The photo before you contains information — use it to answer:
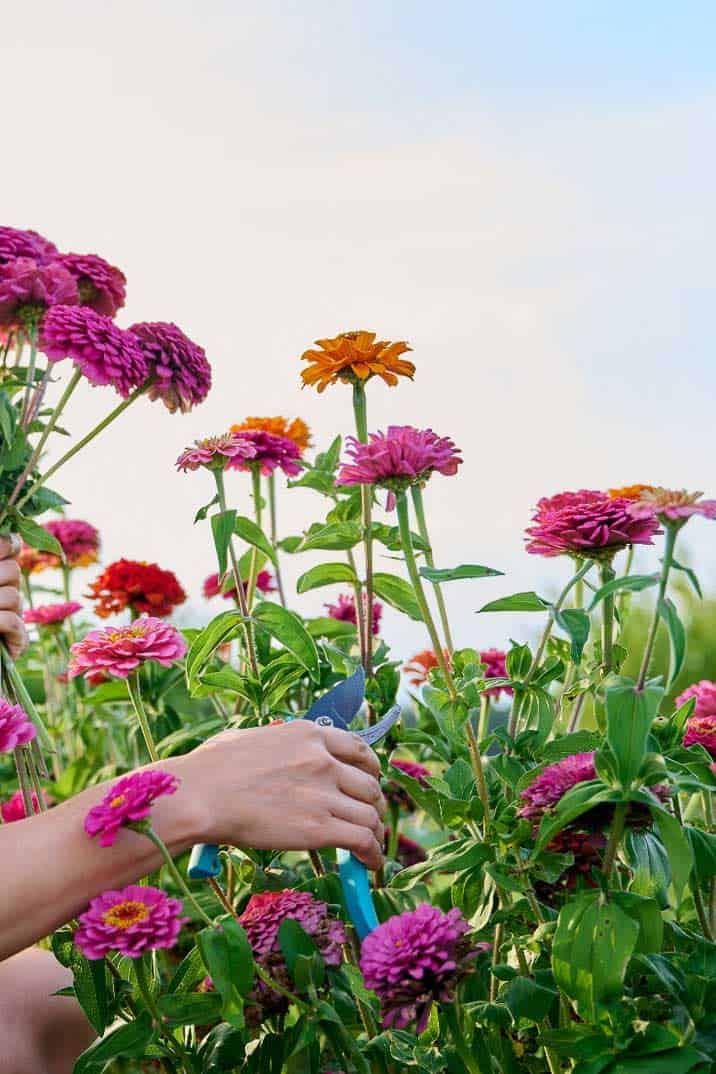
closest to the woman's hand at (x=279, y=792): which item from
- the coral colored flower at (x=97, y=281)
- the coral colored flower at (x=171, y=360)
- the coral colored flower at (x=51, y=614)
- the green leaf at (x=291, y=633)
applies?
the green leaf at (x=291, y=633)

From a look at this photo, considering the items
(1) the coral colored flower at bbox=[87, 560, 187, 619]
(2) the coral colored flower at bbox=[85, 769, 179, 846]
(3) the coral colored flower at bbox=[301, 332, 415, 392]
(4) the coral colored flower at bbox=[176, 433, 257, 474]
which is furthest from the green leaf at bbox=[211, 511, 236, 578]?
(1) the coral colored flower at bbox=[87, 560, 187, 619]

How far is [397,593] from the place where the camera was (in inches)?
66.8

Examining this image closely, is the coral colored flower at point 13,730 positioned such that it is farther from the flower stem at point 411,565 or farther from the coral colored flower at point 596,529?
the coral colored flower at point 596,529

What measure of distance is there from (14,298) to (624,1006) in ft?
3.49

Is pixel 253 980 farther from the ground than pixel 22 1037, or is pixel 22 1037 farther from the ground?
pixel 253 980

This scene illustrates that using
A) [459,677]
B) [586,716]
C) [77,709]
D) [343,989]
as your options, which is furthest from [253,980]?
[586,716]

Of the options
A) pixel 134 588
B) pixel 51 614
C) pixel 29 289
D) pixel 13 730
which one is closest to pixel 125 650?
pixel 13 730

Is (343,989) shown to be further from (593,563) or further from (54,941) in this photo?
(593,563)

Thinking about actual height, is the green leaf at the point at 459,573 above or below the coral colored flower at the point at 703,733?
above

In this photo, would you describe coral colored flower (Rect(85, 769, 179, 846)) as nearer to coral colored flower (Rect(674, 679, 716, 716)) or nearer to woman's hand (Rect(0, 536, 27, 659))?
woman's hand (Rect(0, 536, 27, 659))

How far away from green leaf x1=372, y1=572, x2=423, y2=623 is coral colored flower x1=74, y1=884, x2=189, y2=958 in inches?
24.0

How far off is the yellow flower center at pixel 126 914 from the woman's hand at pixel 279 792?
89 millimetres

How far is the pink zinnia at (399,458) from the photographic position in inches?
50.9

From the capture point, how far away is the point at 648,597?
4957 mm
